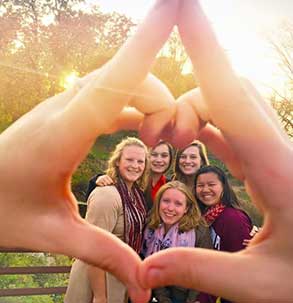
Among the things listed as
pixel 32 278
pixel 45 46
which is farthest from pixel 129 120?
pixel 45 46

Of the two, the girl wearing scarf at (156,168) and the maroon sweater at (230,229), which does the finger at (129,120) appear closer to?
the maroon sweater at (230,229)

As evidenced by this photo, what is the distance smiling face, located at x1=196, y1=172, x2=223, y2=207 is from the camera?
2.13m

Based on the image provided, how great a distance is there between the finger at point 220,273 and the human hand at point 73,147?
0.15ft

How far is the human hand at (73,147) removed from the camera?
Result: 665 mm

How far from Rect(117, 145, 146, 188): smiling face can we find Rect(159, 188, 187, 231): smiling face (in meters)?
0.12

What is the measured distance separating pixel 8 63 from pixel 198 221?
20.6 feet

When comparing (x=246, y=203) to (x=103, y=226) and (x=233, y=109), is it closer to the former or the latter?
(x=103, y=226)

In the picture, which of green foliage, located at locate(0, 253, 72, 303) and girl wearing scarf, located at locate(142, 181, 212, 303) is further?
green foliage, located at locate(0, 253, 72, 303)

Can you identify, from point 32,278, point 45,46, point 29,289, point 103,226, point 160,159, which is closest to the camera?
point 103,226

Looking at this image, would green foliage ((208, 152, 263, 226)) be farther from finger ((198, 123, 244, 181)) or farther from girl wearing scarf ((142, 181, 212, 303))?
girl wearing scarf ((142, 181, 212, 303))

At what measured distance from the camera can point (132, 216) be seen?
211 cm

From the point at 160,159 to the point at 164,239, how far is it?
30 cm

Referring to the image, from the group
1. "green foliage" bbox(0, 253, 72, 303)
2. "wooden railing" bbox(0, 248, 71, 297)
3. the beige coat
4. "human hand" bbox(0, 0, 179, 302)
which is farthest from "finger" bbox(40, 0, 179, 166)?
"green foliage" bbox(0, 253, 72, 303)

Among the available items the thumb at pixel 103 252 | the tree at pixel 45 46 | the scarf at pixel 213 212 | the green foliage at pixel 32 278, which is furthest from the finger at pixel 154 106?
the tree at pixel 45 46
